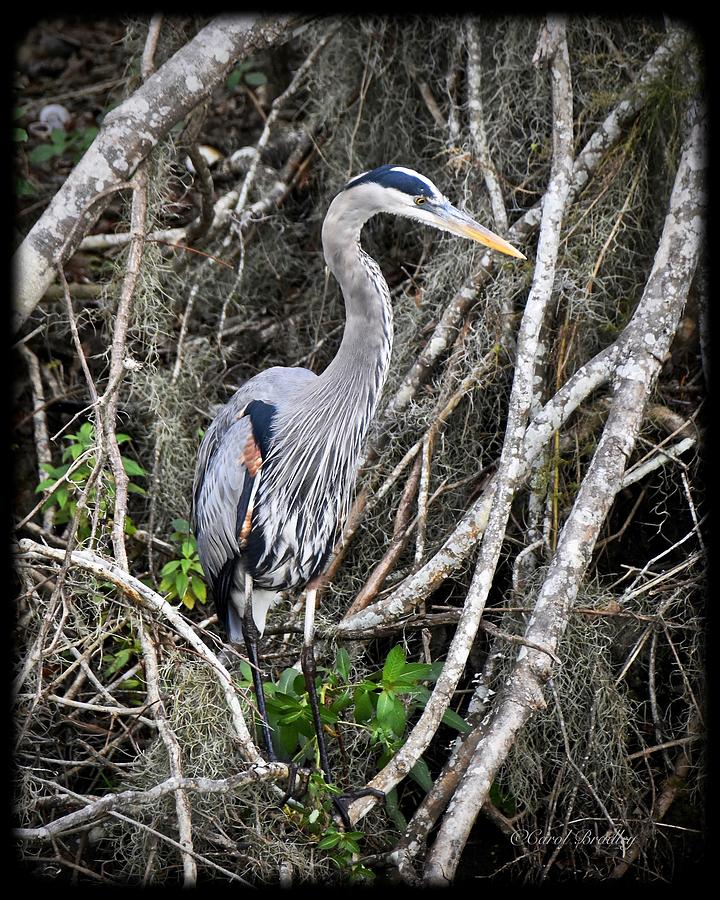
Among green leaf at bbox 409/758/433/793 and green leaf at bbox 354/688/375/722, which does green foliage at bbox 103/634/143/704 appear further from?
green leaf at bbox 409/758/433/793

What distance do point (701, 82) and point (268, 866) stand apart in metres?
2.39

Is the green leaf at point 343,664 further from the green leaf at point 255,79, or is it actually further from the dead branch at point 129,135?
the green leaf at point 255,79

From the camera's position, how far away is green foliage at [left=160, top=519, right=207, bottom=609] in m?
2.96

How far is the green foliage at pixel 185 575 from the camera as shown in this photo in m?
2.96

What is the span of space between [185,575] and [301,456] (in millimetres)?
632

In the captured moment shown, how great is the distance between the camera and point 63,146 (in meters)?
3.82

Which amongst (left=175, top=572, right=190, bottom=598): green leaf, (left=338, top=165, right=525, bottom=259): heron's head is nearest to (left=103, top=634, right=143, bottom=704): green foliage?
(left=175, top=572, right=190, bottom=598): green leaf

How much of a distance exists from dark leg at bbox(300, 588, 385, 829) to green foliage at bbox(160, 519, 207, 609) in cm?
47

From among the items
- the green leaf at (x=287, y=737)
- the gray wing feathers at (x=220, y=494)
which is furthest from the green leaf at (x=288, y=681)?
the gray wing feathers at (x=220, y=494)

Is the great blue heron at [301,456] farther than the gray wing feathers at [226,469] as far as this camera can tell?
No

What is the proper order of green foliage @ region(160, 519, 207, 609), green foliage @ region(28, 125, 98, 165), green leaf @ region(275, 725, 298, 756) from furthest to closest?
green foliage @ region(28, 125, 98, 165), green foliage @ region(160, 519, 207, 609), green leaf @ region(275, 725, 298, 756)

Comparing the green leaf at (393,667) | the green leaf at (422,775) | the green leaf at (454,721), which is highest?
the green leaf at (393,667)

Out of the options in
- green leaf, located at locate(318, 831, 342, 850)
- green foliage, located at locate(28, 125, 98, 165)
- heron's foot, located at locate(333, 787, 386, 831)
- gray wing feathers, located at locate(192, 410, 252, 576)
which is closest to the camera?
green leaf, located at locate(318, 831, 342, 850)

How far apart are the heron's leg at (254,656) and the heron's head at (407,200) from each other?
1.04 meters
